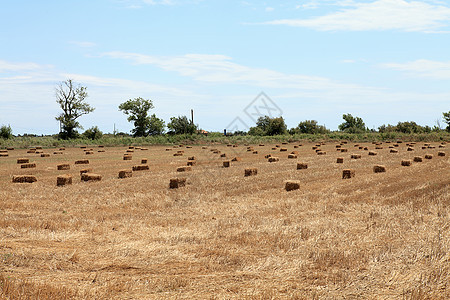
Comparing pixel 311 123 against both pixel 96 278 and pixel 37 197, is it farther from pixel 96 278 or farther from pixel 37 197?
pixel 96 278

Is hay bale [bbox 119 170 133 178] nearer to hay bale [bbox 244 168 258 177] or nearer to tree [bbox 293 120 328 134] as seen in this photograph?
hay bale [bbox 244 168 258 177]

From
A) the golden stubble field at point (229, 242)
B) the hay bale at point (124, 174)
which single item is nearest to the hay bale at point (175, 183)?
the golden stubble field at point (229, 242)

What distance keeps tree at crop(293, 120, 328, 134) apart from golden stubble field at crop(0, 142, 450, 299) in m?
97.0

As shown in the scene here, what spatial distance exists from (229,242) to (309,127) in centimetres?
10956

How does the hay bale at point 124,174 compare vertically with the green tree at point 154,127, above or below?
below

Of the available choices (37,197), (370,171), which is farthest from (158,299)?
(370,171)

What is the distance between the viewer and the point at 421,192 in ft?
56.7

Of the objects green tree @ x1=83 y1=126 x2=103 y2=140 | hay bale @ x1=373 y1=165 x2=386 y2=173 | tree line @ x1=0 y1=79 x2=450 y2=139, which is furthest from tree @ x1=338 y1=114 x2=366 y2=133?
hay bale @ x1=373 y1=165 x2=386 y2=173

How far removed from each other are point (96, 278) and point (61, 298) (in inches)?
44.2

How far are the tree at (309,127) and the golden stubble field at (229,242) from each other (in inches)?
3818

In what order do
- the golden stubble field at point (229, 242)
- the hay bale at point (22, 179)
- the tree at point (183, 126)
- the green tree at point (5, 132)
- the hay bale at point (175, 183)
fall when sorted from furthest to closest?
the tree at point (183, 126) < the green tree at point (5, 132) < the hay bale at point (22, 179) < the hay bale at point (175, 183) < the golden stubble field at point (229, 242)

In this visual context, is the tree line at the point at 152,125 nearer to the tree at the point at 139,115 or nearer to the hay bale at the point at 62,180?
the tree at the point at 139,115

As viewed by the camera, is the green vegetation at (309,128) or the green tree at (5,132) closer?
the green tree at (5,132)

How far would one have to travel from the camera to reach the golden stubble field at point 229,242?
7.77 m
